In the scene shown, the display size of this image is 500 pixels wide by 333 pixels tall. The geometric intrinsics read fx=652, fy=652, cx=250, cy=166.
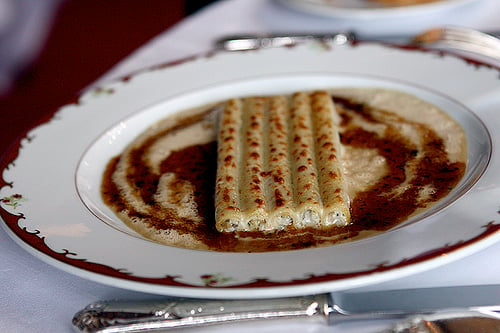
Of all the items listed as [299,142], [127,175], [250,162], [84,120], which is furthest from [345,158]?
[84,120]

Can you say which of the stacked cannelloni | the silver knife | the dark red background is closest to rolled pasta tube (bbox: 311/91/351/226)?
the stacked cannelloni

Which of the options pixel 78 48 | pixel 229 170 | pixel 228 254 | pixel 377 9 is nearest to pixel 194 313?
pixel 228 254

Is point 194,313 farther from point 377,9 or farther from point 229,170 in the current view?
point 377,9

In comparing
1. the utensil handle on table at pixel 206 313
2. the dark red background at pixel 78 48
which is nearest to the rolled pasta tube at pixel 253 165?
the utensil handle on table at pixel 206 313

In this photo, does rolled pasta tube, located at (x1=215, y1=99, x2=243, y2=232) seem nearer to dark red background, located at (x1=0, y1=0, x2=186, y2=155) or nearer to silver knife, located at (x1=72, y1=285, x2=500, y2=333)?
silver knife, located at (x1=72, y1=285, x2=500, y2=333)

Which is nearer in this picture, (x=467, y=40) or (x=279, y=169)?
(x=279, y=169)
